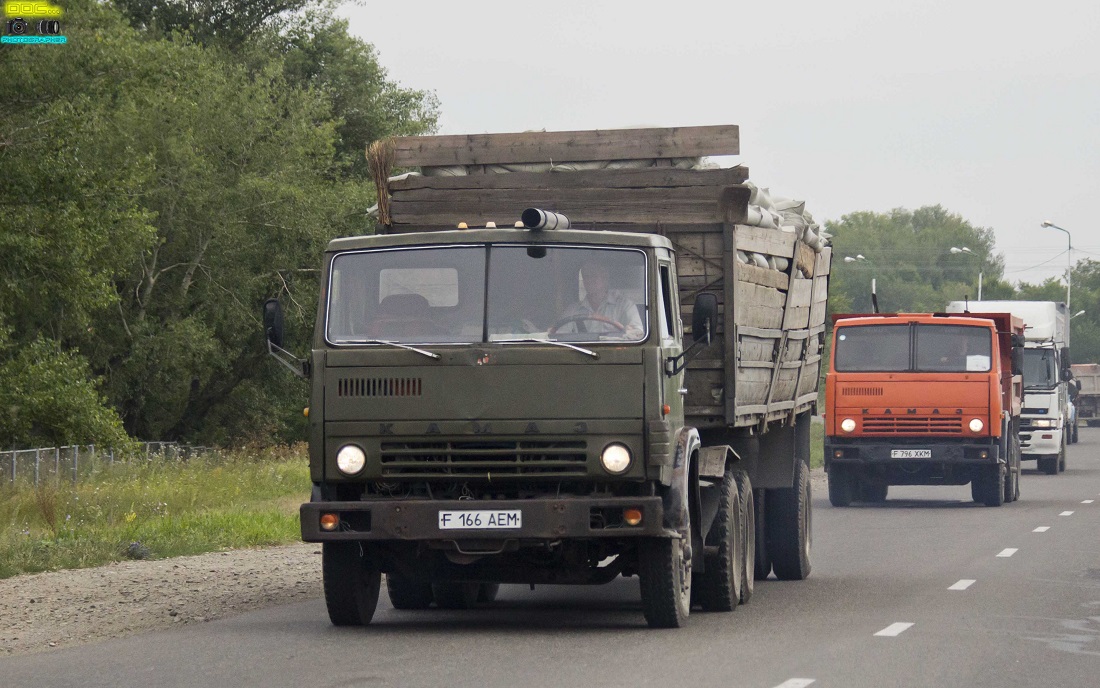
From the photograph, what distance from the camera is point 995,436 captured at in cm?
2428

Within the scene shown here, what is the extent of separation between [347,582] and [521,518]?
4.67 feet

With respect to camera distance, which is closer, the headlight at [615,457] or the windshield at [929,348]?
the headlight at [615,457]

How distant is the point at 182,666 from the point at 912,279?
177 meters

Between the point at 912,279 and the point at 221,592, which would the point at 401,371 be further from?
the point at 912,279

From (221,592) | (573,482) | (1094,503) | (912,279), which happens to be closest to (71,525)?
(221,592)

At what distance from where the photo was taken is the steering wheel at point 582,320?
10141mm

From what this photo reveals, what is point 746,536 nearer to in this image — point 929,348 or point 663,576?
point 663,576

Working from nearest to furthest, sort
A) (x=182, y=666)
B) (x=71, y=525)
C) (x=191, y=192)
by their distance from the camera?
1. (x=182, y=666)
2. (x=71, y=525)
3. (x=191, y=192)

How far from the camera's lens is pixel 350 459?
1008cm

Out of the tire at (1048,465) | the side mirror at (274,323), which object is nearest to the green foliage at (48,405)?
the side mirror at (274,323)

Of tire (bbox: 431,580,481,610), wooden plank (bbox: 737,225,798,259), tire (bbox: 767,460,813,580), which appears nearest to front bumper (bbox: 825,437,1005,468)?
tire (bbox: 767,460,813,580)

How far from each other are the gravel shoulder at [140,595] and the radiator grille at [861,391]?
10.9 meters

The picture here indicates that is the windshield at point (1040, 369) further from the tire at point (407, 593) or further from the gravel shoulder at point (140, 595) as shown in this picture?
the tire at point (407, 593)

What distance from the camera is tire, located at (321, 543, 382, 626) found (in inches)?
415
